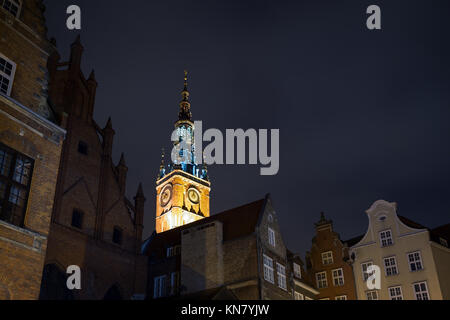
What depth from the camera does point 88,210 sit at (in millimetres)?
33906

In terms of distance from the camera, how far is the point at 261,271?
110 ft

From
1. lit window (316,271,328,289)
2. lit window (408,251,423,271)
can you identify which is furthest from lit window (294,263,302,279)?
lit window (408,251,423,271)

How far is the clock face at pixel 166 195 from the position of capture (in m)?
83.0

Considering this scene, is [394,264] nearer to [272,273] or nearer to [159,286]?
[272,273]

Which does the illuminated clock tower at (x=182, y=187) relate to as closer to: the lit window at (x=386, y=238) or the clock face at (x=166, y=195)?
the clock face at (x=166, y=195)

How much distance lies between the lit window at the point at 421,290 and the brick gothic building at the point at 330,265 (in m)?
5.26

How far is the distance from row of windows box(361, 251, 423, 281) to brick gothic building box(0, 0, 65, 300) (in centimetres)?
2804

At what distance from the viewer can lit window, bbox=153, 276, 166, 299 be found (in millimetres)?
38059

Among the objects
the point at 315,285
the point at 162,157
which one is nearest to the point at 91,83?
the point at 315,285

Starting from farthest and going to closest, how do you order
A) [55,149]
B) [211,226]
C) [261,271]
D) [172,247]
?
[172,247]
[211,226]
[261,271]
[55,149]

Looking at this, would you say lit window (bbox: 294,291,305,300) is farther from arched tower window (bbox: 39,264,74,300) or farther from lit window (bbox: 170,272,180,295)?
arched tower window (bbox: 39,264,74,300)

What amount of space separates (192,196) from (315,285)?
43619 mm

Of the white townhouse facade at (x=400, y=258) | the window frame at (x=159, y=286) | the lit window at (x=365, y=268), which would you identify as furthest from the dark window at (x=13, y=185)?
the lit window at (x=365, y=268)
